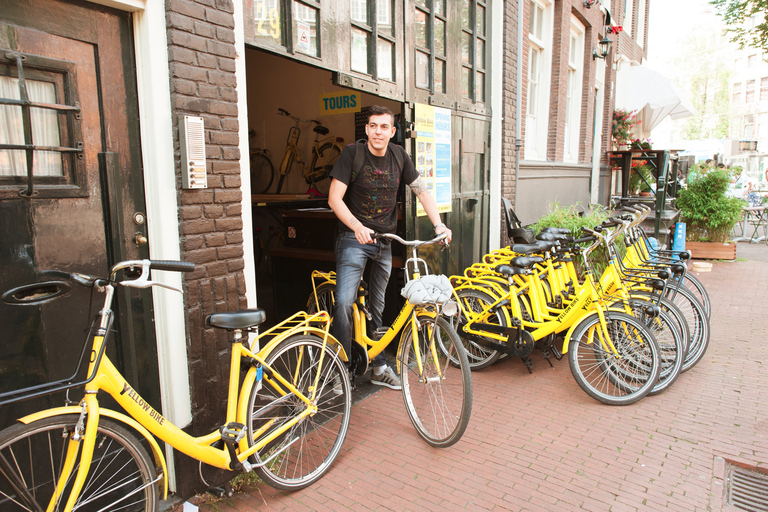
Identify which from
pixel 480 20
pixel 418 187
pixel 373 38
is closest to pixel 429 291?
pixel 418 187

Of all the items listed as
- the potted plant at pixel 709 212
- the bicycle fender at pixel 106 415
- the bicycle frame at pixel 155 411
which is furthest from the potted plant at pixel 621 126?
the bicycle fender at pixel 106 415

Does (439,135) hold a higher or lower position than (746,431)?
higher

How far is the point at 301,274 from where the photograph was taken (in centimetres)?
591

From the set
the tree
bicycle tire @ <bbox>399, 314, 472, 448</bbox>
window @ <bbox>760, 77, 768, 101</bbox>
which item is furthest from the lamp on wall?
window @ <bbox>760, 77, 768, 101</bbox>

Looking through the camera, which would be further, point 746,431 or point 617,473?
point 746,431

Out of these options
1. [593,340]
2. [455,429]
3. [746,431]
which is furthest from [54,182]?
[746,431]

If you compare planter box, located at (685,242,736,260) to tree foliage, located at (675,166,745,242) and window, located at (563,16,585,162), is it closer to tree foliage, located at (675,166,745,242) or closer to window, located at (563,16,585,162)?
tree foliage, located at (675,166,745,242)

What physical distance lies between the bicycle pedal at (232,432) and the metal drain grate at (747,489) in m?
2.55

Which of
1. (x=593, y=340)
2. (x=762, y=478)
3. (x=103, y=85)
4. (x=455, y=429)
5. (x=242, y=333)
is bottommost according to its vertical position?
(x=762, y=478)

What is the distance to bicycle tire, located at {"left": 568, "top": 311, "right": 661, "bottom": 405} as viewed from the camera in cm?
367

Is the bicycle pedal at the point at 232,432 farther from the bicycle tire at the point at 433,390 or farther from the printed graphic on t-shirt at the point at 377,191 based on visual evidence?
the printed graphic on t-shirt at the point at 377,191

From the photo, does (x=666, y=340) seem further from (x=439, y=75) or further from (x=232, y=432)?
(x=232, y=432)

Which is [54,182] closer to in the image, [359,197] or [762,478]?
[359,197]

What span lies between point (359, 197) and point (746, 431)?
10.0 feet
